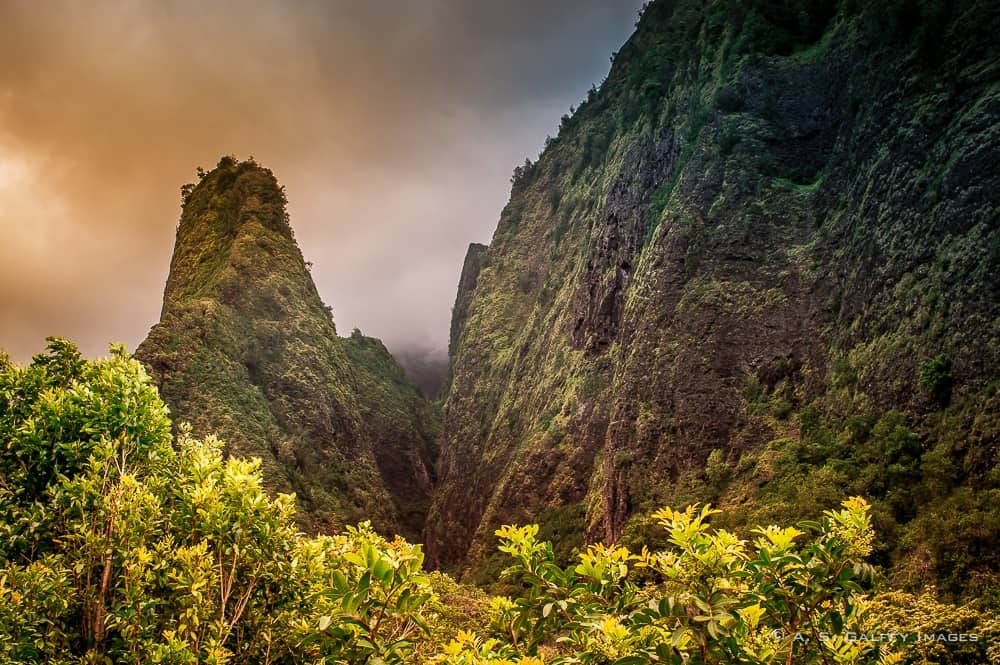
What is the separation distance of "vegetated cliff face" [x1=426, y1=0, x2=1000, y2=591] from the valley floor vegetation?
14.1 meters

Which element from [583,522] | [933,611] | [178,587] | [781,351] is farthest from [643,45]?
[178,587]

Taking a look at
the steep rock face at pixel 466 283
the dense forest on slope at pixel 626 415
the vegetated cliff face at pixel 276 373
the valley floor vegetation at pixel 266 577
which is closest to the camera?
the valley floor vegetation at pixel 266 577

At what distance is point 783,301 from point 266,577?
29.0 metres

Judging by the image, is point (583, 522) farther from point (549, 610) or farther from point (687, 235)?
point (549, 610)

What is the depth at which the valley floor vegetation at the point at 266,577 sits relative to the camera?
298 cm

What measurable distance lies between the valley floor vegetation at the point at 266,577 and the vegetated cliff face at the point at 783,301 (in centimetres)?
1409

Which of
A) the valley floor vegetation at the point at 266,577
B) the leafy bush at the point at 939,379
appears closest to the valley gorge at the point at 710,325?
the leafy bush at the point at 939,379

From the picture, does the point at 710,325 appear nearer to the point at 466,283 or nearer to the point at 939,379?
the point at 939,379

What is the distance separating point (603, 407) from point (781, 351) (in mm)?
15777

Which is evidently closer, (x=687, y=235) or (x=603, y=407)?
(x=687, y=235)

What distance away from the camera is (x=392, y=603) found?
333 centimetres

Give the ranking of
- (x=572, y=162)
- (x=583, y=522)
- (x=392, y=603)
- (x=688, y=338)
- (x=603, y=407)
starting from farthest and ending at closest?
1. (x=572, y=162)
2. (x=603, y=407)
3. (x=583, y=522)
4. (x=688, y=338)
5. (x=392, y=603)

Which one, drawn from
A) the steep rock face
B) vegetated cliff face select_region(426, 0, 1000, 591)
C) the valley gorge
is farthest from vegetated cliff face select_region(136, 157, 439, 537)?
the steep rock face

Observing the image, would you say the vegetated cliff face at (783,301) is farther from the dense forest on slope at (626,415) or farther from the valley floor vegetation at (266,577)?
the valley floor vegetation at (266,577)
